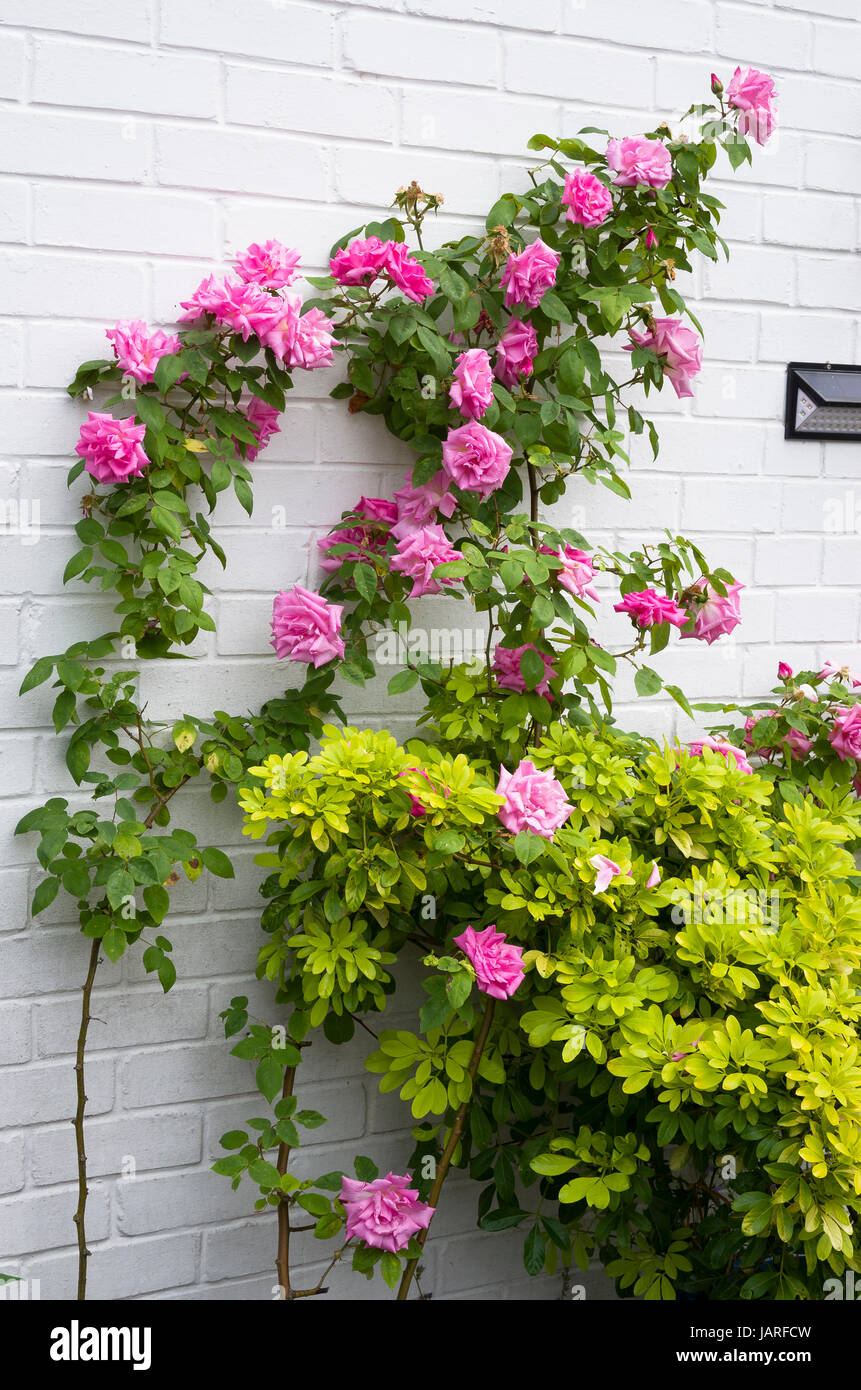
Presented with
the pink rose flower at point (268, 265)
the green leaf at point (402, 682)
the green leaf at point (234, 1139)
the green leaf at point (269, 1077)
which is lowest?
the green leaf at point (234, 1139)

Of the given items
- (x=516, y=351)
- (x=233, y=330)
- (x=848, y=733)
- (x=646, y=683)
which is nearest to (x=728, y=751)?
(x=646, y=683)

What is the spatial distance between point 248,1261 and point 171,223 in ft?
4.57

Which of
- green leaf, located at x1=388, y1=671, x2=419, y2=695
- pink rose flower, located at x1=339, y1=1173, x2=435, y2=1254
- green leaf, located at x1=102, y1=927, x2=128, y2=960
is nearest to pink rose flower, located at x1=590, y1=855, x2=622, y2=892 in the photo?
green leaf, located at x1=388, y1=671, x2=419, y2=695

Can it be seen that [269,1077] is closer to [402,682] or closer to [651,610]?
[402,682]

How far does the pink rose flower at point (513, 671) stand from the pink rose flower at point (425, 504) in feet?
0.65

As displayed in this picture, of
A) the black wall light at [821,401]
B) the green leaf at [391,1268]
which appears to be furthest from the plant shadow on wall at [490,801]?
the black wall light at [821,401]

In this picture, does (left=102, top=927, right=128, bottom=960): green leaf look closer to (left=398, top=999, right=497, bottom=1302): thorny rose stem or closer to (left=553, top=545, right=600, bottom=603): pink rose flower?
(left=398, top=999, right=497, bottom=1302): thorny rose stem

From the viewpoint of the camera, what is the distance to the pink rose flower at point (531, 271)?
55.9 inches

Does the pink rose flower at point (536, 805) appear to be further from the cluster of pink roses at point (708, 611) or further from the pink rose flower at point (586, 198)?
the pink rose flower at point (586, 198)

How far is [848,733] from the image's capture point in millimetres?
1635

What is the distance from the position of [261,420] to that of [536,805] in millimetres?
611
